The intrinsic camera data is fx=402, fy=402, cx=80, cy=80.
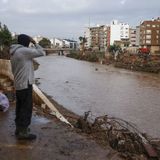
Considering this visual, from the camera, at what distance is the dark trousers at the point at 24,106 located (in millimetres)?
6285

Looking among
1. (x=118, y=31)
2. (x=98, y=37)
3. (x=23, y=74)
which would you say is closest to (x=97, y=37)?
(x=98, y=37)

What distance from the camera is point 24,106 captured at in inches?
250

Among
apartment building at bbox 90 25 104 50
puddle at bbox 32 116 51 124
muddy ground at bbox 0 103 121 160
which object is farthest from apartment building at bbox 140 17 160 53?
muddy ground at bbox 0 103 121 160

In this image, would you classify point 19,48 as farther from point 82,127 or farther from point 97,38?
point 97,38

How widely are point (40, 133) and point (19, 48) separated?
180 centimetres

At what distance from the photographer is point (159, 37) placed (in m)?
114

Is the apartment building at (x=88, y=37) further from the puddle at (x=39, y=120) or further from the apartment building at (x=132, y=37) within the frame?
the puddle at (x=39, y=120)

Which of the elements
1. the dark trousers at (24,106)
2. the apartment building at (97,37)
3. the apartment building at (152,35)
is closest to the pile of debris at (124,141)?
the dark trousers at (24,106)

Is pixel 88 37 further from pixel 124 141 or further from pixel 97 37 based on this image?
pixel 124 141

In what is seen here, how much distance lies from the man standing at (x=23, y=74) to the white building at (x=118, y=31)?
148 m

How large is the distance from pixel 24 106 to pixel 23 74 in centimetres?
53

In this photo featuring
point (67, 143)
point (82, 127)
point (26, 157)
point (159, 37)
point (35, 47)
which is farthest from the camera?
point (159, 37)

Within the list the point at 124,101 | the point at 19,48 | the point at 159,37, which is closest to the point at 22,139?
the point at 19,48

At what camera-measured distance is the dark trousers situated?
6.28m
